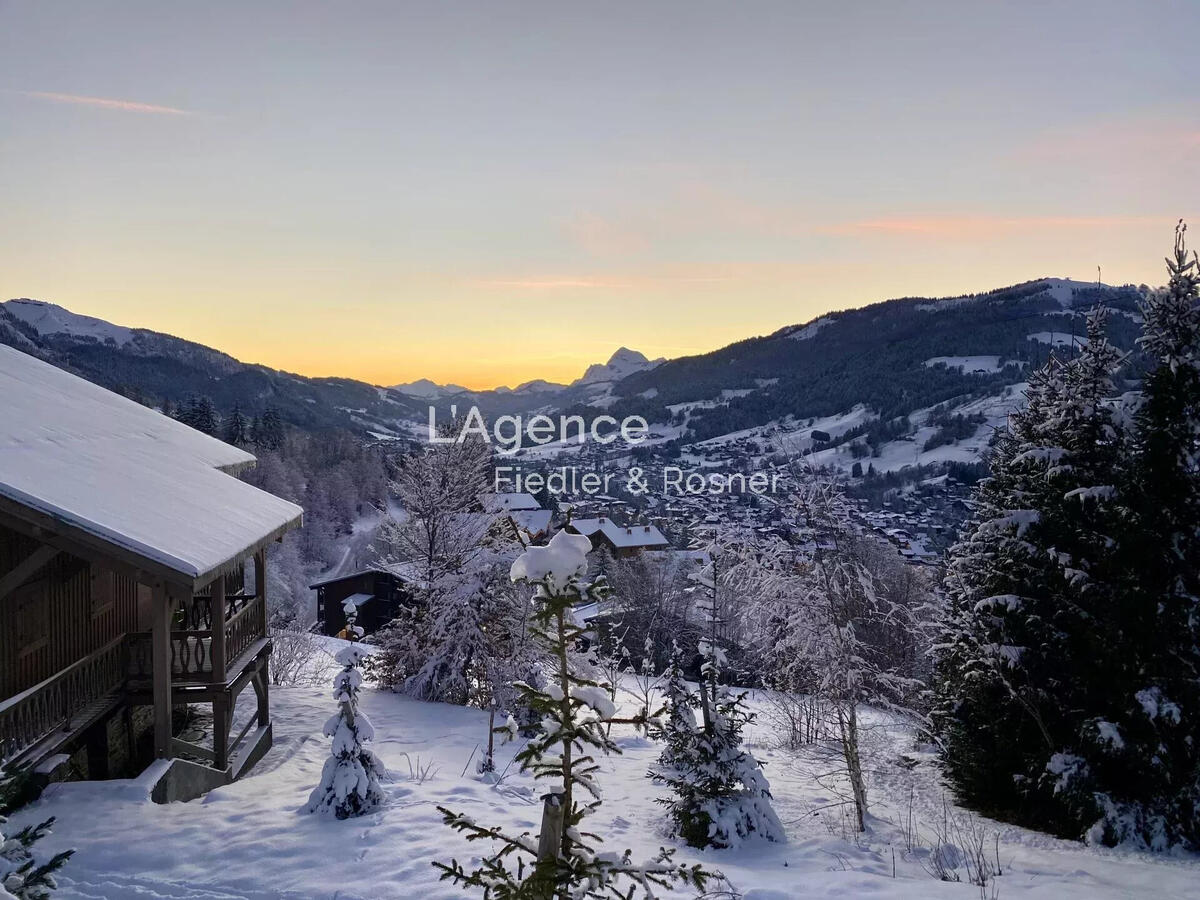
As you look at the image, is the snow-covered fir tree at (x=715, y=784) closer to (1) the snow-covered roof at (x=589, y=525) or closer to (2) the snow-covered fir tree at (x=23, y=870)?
(2) the snow-covered fir tree at (x=23, y=870)

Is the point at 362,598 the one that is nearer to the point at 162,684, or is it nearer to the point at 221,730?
the point at 221,730

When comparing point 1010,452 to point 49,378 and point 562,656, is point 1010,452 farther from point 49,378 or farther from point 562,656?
point 49,378

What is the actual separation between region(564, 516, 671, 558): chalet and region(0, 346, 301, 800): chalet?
2079 inches

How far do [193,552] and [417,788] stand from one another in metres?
4.90

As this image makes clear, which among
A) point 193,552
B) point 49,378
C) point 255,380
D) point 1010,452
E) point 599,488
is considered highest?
point 255,380

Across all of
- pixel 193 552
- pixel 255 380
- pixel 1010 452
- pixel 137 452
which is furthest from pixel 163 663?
pixel 255 380

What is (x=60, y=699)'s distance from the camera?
9.23 meters

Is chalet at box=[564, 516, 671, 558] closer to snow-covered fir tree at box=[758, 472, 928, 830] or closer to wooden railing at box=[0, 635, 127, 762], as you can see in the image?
snow-covered fir tree at box=[758, 472, 928, 830]

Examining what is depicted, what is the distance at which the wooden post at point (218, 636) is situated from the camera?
1098 centimetres

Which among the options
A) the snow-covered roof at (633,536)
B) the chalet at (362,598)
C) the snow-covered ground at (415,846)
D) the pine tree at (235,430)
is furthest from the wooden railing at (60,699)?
the pine tree at (235,430)

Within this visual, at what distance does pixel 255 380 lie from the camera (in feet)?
524

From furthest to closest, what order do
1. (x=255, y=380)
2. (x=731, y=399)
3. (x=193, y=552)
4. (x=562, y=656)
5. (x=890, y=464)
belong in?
(x=731, y=399)
(x=255, y=380)
(x=890, y=464)
(x=193, y=552)
(x=562, y=656)

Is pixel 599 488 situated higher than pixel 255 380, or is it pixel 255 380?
pixel 255 380

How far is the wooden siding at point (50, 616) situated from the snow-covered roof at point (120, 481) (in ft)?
4.16
